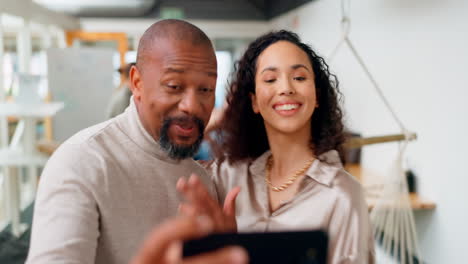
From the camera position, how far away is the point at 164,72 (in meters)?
1.01

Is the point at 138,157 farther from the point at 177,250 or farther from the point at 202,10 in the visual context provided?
the point at 202,10

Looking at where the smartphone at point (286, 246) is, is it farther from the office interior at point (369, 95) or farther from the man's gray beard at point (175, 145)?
the office interior at point (369, 95)

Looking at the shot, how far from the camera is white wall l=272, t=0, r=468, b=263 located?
8.29 feet

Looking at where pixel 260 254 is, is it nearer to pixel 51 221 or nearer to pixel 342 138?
pixel 51 221

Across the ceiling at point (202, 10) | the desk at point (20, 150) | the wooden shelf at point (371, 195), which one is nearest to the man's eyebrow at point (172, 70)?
the wooden shelf at point (371, 195)

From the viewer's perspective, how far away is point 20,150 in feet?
12.0

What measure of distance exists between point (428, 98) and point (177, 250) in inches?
105

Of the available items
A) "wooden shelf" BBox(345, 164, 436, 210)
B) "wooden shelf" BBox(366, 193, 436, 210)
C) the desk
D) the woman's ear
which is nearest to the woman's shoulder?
the woman's ear

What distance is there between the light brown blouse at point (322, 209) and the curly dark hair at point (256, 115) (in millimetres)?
79

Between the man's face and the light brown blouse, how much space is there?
1.10 feet

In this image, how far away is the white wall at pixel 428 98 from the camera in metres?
2.53

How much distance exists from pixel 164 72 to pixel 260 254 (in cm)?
56

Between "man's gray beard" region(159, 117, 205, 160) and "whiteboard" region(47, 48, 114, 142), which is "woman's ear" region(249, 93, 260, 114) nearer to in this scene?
"man's gray beard" region(159, 117, 205, 160)

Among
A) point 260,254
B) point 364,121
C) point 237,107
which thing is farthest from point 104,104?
point 260,254
